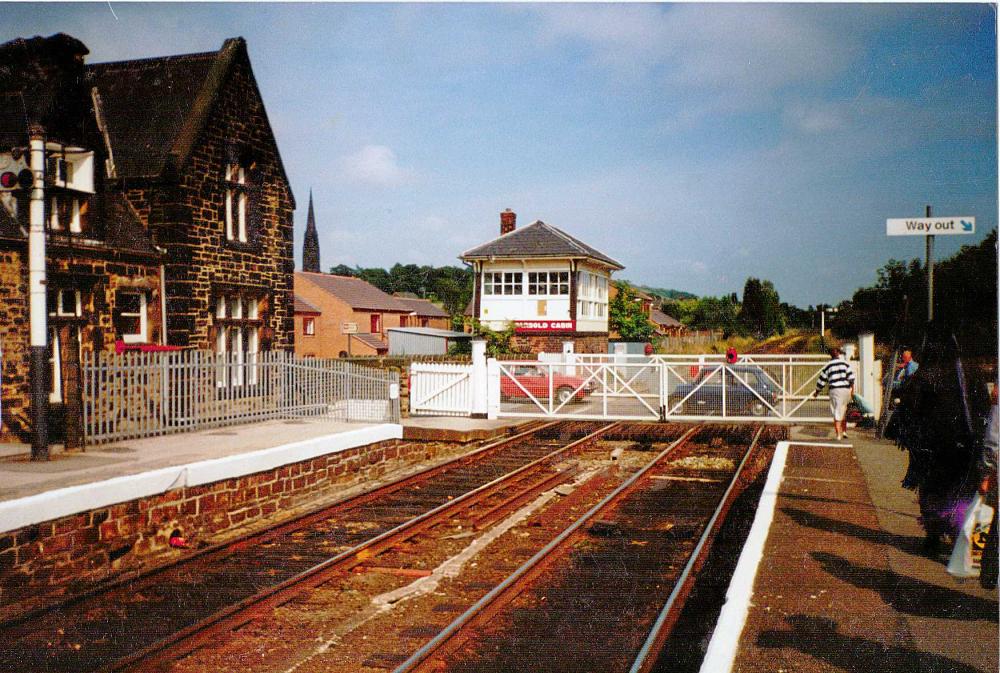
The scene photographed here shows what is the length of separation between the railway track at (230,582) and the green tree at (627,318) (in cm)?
2969

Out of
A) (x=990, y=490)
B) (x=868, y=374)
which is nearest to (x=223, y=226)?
(x=868, y=374)

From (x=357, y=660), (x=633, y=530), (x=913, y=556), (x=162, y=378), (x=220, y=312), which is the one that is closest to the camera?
(x=357, y=660)

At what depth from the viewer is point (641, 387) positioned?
909 inches

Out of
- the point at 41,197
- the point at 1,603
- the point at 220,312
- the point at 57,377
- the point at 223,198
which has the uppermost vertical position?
the point at 223,198

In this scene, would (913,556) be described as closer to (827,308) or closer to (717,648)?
(717,648)

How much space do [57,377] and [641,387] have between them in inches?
606

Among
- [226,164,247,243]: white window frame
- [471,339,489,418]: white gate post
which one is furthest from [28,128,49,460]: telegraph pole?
[471,339,489,418]: white gate post

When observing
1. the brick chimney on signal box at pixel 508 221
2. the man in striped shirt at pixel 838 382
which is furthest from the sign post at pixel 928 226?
the brick chimney on signal box at pixel 508 221

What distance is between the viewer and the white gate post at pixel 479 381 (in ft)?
55.8

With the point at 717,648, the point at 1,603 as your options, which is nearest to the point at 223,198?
the point at 1,603

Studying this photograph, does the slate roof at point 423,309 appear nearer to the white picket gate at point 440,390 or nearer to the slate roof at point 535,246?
the slate roof at point 535,246

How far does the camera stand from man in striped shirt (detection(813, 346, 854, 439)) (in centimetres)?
1264

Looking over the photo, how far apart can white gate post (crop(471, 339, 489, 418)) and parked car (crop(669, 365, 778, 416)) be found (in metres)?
4.09

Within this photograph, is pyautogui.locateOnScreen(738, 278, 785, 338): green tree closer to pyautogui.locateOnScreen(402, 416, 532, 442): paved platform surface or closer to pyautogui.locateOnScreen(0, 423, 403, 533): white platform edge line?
pyautogui.locateOnScreen(402, 416, 532, 442): paved platform surface
